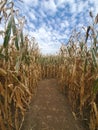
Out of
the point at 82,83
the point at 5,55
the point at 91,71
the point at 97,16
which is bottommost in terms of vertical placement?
the point at 82,83

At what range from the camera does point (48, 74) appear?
9.52 m

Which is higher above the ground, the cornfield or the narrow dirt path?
the cornfield

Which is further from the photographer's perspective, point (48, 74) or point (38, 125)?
point (48, 74)

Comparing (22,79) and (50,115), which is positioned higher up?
(22,79)

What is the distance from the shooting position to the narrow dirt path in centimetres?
295

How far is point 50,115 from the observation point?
3332 millimetres

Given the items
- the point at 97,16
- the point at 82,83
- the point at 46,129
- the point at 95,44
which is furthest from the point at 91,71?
the point at 46,129

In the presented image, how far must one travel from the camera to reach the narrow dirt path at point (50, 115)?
295 centimetres

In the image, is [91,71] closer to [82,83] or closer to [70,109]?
[82,83]

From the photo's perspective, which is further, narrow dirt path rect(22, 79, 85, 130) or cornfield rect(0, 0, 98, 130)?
narrow dirt path rect(22, 79, 85, 130)

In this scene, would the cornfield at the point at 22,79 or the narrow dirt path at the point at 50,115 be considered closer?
the cornfield at the point at 22,79

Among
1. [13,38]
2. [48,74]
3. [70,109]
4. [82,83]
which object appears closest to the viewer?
[13,38]

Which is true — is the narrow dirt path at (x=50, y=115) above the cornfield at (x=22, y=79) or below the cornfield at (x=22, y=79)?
below

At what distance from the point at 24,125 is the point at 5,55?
120 centimetres
